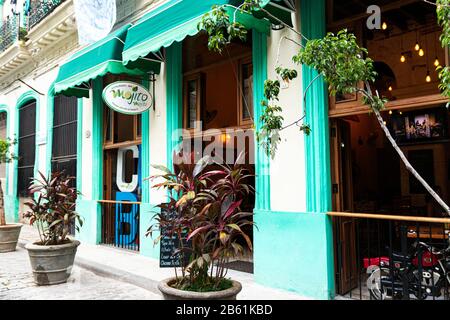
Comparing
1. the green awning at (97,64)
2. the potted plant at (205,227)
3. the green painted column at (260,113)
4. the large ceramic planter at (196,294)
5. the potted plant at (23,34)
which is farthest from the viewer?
the potted plant at (23,34)

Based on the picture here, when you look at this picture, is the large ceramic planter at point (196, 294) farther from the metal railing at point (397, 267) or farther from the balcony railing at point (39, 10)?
the balcony railing at point (39, 10)

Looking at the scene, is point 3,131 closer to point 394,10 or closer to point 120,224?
point 120,224

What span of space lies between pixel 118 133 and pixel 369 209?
20.5 feet

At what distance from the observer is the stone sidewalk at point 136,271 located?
5.28 m

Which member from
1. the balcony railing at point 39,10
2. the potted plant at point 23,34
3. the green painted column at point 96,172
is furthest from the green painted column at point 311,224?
the potted plant at point 23,34

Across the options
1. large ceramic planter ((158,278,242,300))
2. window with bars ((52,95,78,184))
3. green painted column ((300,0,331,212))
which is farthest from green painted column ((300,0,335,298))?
window with bars ((52,95,78,184))

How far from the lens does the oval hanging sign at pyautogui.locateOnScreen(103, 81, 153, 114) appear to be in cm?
711

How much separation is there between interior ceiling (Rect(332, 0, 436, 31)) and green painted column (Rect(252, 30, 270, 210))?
1.16m

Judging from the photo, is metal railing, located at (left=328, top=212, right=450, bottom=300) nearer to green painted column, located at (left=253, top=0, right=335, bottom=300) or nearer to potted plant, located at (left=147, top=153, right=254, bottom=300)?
green painted column, located at (left=253, top=0, right=335, bottom=300)

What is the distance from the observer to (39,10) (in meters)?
12.4

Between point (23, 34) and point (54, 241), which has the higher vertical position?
point (23, 34)

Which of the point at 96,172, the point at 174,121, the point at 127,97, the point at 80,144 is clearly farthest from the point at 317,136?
the point at 80,144

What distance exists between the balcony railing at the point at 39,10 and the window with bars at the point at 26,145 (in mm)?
2718

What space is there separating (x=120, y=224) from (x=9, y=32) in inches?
412
